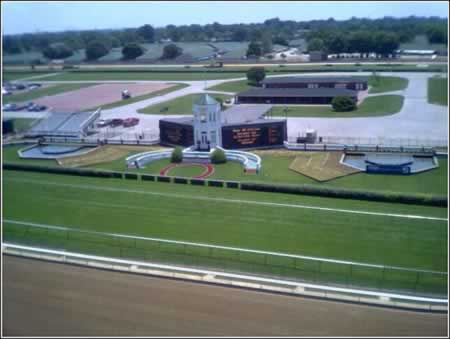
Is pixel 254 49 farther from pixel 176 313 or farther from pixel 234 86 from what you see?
pixel 176 313

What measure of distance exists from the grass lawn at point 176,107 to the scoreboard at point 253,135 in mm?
4882

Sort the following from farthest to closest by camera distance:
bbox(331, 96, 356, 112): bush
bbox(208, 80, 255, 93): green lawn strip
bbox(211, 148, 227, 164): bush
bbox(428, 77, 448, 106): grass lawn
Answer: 1. bbox(208, 80, 255, 93): green lawn strip
2. bbox(331, 96, 356, 112): bush
3. bbox(428, 77, 448, 106): grass lawn
4. bbox(211, 148, 227, 164): bush

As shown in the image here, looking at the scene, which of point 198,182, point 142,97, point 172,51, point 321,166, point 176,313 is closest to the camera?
point 176,313

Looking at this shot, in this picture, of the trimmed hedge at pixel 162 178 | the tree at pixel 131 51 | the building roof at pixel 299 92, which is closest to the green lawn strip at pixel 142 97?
the tree at pixel 131 51

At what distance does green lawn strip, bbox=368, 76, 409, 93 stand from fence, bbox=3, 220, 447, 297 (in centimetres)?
1468

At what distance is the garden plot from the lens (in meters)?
11.0

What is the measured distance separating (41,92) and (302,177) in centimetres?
967

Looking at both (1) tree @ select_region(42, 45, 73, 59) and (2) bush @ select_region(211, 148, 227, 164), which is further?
(1) tree @ select_region(42, 45, 73, 59)

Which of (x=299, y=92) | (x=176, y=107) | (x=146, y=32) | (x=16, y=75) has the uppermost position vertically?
(x=146, y=32)

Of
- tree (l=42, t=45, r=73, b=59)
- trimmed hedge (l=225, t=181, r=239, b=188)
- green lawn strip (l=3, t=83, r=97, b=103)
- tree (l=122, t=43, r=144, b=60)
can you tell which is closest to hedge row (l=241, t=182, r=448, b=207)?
trimmed hedge (l=225, t=181, r=239, b=188)

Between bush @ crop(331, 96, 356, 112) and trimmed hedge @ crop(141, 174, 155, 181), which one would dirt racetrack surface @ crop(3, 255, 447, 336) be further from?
bush @ crop(331, 96, 356, 112)

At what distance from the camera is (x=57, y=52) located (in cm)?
1470

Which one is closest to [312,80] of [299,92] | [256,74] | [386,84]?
[299,92]

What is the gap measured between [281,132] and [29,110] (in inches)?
298
